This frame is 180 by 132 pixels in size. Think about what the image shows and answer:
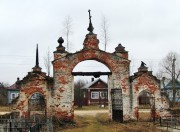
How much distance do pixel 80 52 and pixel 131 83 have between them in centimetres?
419

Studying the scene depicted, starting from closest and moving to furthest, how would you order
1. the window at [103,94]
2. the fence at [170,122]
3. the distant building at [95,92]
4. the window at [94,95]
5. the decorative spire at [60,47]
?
the fence at [170,122]
the decorative spire at [60,47]
the window at [103,94]
the distant building at [95,92]
the window at [94,95]

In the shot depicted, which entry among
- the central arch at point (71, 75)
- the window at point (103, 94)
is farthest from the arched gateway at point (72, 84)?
the window at point (103, 94)

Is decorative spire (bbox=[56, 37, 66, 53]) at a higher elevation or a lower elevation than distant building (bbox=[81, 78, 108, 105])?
higher

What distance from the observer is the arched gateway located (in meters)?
23.4

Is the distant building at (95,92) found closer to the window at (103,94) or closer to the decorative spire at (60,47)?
the window at (103,94)

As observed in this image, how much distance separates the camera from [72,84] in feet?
77.8

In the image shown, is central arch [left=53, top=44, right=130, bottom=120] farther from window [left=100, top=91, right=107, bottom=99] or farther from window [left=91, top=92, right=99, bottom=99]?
window [left=91, top=92, right=99, bottom=99]

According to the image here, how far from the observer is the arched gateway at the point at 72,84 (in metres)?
23.4

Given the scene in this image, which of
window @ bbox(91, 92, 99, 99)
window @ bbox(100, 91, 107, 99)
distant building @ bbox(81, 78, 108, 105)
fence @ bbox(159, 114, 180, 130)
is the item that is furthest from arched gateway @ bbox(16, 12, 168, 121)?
window @ bbox(91, 92, 99, 99)

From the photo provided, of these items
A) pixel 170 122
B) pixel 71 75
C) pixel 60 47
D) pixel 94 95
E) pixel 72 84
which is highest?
pixel 60 47

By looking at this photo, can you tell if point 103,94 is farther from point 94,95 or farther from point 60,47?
point 60,47

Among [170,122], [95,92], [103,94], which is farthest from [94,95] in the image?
[170,122]

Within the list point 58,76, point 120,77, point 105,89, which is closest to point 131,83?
point 120,77

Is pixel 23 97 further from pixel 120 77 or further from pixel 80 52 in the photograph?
pixel 120 77
